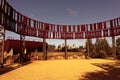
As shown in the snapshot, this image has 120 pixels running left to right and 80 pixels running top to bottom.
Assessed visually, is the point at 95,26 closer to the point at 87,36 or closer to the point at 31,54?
the point at 87,36

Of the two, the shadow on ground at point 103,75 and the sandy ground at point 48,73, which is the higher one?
the shadow on ground at point 103,75

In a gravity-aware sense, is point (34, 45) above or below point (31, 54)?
above

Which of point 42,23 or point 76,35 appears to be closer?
point 42,23

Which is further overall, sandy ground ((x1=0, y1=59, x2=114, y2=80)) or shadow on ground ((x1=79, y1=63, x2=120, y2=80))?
sandy ground ((x1=0, y1=59, x2=114, y2=80))

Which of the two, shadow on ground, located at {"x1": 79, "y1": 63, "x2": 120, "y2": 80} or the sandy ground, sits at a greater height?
shadow on ground, located at {"x1": 79, "y1": 63, "x2": 120, "y2": 80}

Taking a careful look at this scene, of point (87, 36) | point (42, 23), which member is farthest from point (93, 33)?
point (42, 23)

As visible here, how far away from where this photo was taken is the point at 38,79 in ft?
37.9

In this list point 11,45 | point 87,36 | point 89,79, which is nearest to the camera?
point 89,79

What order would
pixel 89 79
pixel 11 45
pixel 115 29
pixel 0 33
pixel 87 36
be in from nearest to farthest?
pixel 89 79, pixel 0 33, pixel 11 45, pixel 115 29, pixel 87 36

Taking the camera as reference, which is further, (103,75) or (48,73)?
(48,73)

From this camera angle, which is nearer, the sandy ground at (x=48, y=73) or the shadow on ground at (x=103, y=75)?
the shadow on ground at (x=103, y=75)

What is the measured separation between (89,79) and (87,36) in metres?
28.2

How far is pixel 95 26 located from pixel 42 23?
14376 millimetres

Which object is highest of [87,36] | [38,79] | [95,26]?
[95,26]
